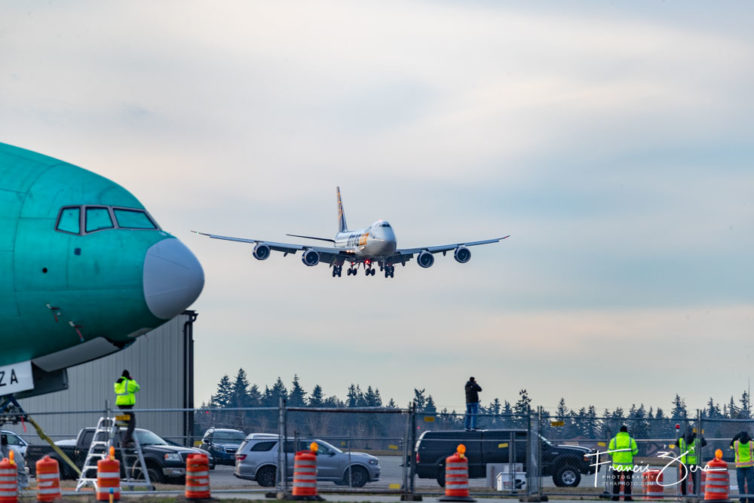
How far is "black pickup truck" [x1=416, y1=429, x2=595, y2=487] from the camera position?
3145 cm

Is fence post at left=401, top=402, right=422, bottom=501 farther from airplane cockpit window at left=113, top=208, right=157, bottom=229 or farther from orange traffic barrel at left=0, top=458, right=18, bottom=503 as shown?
orange traffic barrel at left=0, top=458, right=18, bottom=503

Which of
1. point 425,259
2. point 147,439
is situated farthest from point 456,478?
point 425,259

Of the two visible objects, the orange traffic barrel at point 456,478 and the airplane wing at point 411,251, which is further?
the airplane wing at point 411,251

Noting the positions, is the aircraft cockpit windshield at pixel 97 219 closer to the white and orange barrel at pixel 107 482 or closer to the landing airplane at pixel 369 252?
the white and orange barrel at pixel 107 482

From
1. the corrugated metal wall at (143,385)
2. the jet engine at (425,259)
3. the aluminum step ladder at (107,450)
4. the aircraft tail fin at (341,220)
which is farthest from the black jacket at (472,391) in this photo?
the aircraft tail fin at (341,220)

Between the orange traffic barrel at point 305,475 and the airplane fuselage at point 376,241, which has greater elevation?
the airplane fuselage at point 376,241

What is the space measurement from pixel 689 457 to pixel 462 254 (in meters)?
50.7

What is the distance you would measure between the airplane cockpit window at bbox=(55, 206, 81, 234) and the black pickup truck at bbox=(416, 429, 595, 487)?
1469 centimetres

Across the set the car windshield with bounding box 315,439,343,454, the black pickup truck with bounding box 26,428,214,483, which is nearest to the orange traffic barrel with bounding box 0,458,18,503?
the black pickup truck with bounding box 26,428,214,483

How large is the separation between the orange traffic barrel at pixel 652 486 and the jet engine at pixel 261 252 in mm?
50285

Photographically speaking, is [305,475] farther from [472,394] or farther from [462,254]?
[462,254]

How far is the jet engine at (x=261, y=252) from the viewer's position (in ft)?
257

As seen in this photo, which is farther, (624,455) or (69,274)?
(624,455)

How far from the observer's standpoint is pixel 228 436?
4731 centimetres
